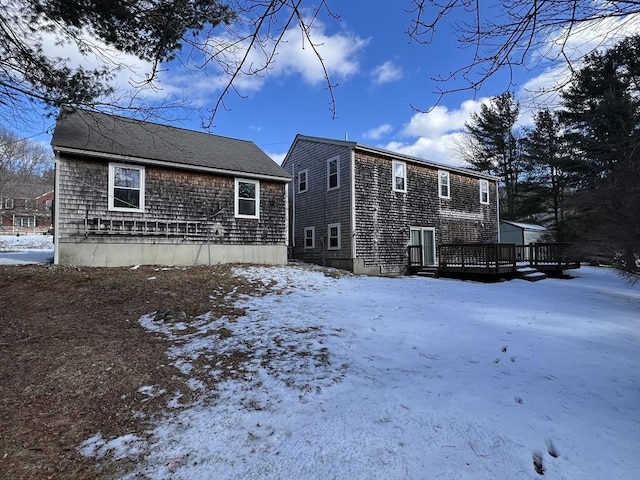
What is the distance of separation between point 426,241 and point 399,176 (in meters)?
3.36

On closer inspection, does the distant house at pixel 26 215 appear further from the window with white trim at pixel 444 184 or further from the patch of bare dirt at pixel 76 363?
the window with white trim at pixel 444 184

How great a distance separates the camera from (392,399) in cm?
341

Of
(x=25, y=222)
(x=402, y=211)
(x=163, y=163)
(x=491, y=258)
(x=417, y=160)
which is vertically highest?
(x=417, y=160)

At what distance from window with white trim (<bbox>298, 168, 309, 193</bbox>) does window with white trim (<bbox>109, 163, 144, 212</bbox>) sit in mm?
8387

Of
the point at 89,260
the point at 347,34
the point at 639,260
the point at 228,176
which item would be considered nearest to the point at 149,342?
the point at 347,34

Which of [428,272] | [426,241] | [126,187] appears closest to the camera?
[126,187]

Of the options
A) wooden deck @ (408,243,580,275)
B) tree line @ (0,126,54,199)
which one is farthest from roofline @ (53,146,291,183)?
tree line @ (0,126,54,199)

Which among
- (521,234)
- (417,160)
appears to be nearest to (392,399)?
(417,160)

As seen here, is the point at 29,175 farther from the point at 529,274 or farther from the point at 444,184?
the point at 529,274

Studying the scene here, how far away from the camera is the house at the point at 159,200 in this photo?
401 inches

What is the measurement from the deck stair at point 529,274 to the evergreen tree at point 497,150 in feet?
61.0

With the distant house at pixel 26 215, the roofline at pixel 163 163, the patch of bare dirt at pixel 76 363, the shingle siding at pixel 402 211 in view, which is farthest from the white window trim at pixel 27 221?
the shingle siding at pixel 402 211

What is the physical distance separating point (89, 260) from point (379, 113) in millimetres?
9008

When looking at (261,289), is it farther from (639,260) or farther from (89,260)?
(639,260)
